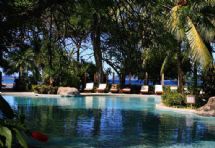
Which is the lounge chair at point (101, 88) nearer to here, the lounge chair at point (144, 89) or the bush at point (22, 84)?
the lounge chair at point (144, 89)

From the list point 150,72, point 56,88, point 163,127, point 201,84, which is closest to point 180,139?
point 163,127

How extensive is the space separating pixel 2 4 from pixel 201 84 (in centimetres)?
1717

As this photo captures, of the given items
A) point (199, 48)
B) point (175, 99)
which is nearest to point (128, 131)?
point (199, 48)

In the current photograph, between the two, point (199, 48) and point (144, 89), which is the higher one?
point (199, 48)

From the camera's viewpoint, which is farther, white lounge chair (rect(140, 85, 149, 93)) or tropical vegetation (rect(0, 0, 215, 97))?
white lounge chair (rect(140, 85, 149, 93))

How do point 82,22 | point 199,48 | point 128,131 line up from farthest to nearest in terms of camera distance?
point 199,48, point 128,131, point 82,22

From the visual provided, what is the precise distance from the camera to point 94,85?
35.9 metres

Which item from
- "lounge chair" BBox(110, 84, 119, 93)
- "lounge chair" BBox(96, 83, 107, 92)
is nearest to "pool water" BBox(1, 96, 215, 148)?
"lounge chair" BBox(96, 83, 107, 92)

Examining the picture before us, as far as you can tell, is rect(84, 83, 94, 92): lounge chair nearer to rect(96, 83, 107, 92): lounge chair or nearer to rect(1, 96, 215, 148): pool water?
rect(96, 83, 107, 92): lounge chair

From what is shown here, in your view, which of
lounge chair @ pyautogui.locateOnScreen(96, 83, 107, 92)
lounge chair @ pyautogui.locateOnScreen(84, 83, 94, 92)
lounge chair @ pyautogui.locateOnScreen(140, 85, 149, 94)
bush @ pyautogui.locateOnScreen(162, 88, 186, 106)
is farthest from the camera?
lounge chair @ pyautogui.locateOnScreen(96, 83, 107, 92)

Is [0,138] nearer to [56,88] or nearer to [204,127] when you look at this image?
[204,127]

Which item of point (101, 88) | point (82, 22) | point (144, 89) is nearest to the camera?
point (82, 22)

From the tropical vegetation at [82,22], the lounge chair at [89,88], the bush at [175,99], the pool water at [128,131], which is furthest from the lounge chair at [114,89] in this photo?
the tropical vegetation at [82,22]

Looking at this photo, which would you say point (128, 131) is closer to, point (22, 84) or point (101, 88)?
point (101, 88)
